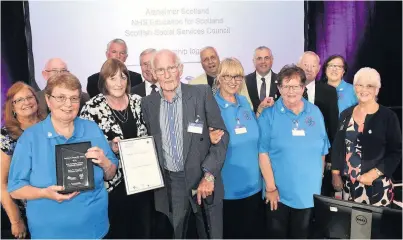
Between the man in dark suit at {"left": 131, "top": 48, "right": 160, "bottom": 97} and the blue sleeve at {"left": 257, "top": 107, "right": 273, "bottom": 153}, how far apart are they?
1.22m

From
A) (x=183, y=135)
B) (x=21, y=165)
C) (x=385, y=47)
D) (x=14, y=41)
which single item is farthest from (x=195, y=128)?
(x=385, y=47)

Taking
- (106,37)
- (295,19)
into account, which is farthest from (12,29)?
(295,19)

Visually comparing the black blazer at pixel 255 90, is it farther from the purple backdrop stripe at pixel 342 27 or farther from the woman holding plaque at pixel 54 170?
the woman holding plaque at pixel 54 170

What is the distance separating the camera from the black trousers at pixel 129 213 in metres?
2.93

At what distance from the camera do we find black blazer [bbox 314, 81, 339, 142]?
12.0 ft

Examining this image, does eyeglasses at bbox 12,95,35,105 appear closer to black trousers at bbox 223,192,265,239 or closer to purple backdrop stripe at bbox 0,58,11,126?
purple backdrop stripe at bbox 0,58,11,126

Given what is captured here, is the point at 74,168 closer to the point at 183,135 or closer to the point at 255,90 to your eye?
the point at 183,135

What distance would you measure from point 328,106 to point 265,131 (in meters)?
0.96

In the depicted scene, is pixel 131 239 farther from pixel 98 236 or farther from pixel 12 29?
pixel 12 29

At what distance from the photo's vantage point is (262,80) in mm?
3928

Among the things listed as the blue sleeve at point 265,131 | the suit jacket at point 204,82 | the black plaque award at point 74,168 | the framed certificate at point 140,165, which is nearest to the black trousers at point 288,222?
the blue sleeve at point 265,131

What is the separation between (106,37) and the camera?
13.2 feet

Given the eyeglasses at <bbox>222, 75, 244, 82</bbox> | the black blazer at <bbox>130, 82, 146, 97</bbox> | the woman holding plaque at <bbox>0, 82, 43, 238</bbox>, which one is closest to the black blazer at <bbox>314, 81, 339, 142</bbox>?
the eyeglasses at <bbox>222, 75, 244, 82</bbox>

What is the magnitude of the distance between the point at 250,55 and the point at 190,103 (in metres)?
1.63
